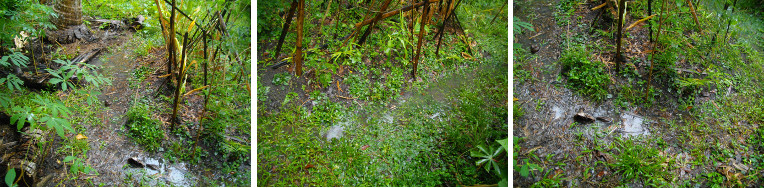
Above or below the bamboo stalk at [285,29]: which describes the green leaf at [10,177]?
below

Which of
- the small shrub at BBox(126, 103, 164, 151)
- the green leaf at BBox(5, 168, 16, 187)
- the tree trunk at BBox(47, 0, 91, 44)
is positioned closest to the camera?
the green leaf at BBox(5, 168, 16, 187)

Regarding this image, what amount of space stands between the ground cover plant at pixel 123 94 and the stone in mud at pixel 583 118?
117 cm

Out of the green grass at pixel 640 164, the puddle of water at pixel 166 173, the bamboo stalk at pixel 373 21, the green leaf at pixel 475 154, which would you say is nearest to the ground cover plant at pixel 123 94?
the puddle of water at pixel 166 173

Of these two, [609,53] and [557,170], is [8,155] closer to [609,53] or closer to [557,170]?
[557,170]

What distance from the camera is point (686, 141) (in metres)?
1.41

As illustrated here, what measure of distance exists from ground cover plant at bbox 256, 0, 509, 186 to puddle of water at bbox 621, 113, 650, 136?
419mm

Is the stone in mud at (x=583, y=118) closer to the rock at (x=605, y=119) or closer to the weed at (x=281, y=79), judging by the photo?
the rock at (x=605, y=119)

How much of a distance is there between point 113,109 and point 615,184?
1.73 metres

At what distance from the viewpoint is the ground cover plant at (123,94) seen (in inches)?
51.9

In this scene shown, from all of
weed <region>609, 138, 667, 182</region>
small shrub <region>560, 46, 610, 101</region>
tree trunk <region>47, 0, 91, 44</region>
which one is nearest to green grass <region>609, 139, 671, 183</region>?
weed <region>609, 138, 667, 182</region>

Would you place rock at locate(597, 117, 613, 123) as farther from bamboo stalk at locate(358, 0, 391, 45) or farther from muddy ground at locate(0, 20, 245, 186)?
muddy ground at locate(0, 20, 245, 186)

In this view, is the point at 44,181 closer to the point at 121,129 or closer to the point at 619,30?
the point at 121,129

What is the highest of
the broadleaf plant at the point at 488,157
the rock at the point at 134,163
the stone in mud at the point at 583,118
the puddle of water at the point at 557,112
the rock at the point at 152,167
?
the rock at the point at 134,163

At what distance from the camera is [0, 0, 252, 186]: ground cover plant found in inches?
51.9
